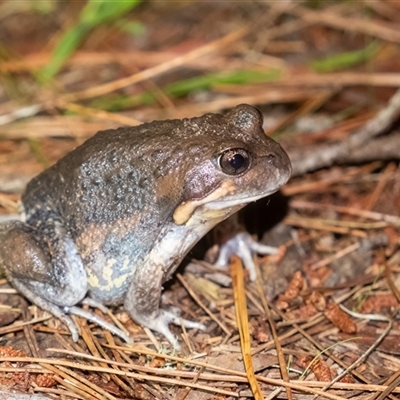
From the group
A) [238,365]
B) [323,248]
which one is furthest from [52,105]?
[238,365]

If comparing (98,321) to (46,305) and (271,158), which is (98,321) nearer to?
(46,305)

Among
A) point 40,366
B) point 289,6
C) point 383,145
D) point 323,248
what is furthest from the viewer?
point 289,6

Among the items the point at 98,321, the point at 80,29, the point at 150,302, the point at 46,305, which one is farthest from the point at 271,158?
the point at 80,29

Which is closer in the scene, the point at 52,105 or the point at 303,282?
the point at 303,282

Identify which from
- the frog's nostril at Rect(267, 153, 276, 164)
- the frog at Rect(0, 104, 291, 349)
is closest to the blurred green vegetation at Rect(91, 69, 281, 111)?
the frog at Rect(0, 104, 291, 349)

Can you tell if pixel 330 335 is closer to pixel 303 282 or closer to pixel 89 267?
pixel 303 282

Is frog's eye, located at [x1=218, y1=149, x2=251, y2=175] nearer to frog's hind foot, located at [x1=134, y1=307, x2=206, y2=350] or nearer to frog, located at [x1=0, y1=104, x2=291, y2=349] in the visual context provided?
frog, located at [x1=0, y1=104, x2=291, y2=349]

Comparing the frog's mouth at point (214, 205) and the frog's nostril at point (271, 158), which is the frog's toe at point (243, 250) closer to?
the frog's mouth at point (214, 205)

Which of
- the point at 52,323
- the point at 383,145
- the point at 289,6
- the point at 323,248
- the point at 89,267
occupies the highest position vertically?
the point at 289,6

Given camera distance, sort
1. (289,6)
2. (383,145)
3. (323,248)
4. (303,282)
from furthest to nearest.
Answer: (289,6), (383,145), (323,248), (303,282)
